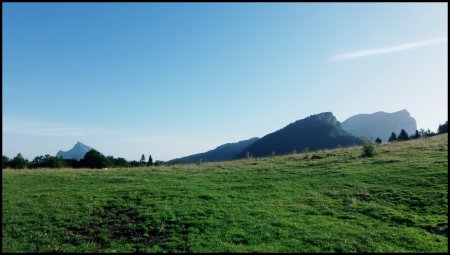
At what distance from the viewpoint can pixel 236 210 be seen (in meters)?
26.2

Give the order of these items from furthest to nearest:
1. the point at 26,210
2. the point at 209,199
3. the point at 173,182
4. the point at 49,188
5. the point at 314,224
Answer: the point at 173,182 → the point at 49,188 → the point at 209,199 → the point at 26,210 → the point at 314,224

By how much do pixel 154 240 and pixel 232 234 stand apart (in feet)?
14.1

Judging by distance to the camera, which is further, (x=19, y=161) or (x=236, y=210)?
(x=19, y=161)

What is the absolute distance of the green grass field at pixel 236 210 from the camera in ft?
66.4

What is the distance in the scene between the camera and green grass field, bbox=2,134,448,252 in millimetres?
20234

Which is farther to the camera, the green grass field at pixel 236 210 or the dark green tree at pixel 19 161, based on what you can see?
the dark green tree at pixel 19 161

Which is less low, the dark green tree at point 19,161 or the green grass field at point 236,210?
the dark green tree at point 19,161

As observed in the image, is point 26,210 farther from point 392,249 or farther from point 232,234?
point 392,249

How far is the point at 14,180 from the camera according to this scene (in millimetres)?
39281

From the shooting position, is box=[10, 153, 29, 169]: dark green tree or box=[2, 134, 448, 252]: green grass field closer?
box=[2, 134, 448, 252]: green grass field

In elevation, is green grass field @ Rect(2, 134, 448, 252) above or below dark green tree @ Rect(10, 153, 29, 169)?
below

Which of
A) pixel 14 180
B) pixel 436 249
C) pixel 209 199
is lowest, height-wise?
pixel 436 249

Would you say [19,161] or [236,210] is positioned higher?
[19,161]

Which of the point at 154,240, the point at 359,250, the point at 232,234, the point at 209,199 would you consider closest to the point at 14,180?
the point at 209,199
